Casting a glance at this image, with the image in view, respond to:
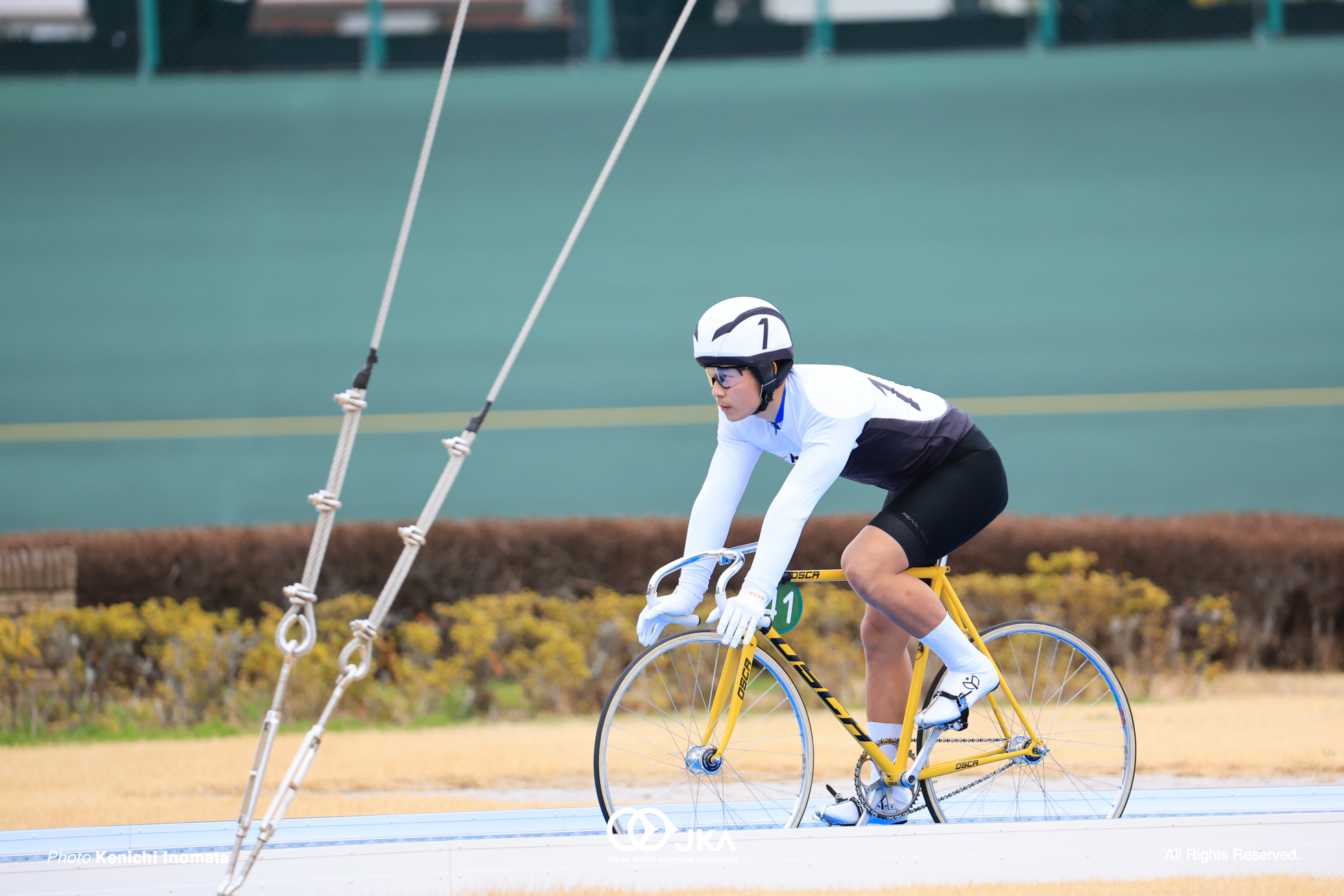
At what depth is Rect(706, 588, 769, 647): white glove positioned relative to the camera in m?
2.82

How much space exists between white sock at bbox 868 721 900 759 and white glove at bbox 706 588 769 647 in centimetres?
76

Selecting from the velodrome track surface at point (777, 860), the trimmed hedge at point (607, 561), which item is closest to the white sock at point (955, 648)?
the velodrome track surface at point (777, 860)

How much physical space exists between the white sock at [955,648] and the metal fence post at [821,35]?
874 cm

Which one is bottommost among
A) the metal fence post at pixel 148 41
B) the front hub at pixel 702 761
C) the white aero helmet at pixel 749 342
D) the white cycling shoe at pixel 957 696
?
the front hub at pixel 702 761

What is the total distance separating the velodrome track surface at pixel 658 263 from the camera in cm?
931

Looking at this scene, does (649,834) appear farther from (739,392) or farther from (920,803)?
(739,392)

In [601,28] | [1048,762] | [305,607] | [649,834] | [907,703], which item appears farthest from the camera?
[601,28]

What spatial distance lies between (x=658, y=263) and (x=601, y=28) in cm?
253

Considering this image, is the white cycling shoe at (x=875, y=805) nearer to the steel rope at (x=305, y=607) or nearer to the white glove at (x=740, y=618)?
the white glove at (x=740, y=618)

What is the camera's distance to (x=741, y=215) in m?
10.3

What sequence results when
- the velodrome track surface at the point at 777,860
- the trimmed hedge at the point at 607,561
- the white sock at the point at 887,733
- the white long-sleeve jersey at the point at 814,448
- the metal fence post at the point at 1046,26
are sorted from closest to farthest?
the velodrome track surface at the point at 777,860 → the white long-sleeve jersey at the point at 814,448 → the white sock at the point at 887,733 → the trimmed hedge at the point at 607,561 → the metal fence post at the point at 1046,26

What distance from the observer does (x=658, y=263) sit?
33.2 ft

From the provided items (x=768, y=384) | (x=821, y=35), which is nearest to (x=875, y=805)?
(x=768, y=384)

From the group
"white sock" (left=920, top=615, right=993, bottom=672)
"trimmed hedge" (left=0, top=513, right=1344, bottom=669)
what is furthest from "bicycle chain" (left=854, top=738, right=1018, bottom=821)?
"trimmed hedge" (left=0, top=513, right=1344, bottom=669)
